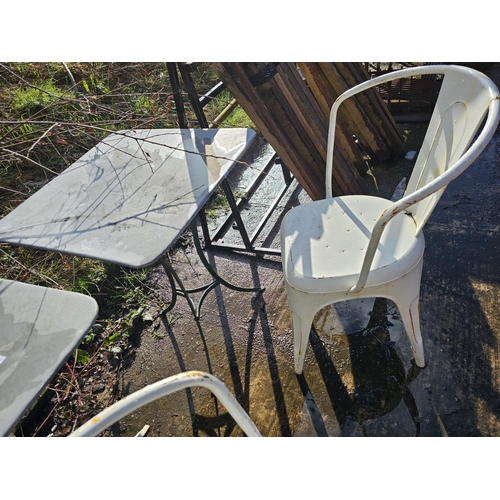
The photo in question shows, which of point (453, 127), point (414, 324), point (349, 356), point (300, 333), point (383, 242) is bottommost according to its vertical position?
point (349, 356)

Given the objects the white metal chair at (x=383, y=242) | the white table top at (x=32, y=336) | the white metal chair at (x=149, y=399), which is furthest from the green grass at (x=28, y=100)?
the white metal chair at (x=149, y=399)

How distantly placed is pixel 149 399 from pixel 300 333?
1.09 metres

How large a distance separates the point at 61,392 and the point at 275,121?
2.09 metres

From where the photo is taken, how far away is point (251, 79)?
2.54m

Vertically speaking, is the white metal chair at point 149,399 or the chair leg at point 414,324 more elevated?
the white metal chair at point 149,399

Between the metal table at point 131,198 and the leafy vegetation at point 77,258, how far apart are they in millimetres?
163

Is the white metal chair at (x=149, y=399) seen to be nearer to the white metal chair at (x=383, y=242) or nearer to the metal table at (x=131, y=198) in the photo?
the metal table at (x=131, y=198)

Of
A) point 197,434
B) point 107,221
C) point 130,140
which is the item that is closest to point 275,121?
point 130,140

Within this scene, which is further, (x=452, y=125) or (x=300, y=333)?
(x=300, y=333)

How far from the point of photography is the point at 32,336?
1.34 meters

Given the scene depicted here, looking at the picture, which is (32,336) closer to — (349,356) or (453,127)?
(349,356)

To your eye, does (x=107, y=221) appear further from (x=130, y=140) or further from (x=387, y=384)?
(x=387, y=384)

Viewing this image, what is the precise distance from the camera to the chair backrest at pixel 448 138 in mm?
1411

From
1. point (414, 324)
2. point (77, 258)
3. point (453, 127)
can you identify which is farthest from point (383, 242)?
point (77, 258)
